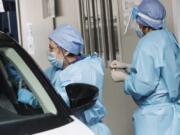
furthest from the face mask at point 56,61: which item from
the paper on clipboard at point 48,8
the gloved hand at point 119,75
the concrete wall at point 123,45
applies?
the paper on clipboard at point 48,8

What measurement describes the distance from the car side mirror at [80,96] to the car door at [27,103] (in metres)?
0.07

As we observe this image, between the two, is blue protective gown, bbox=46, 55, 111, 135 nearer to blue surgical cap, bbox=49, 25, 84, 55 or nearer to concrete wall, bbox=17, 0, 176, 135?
blue surgical cap, bbox=49, 25, 84, 55

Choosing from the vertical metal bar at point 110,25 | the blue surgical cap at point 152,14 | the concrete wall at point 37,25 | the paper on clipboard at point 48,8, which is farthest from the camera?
the concrete wall at point 37,25

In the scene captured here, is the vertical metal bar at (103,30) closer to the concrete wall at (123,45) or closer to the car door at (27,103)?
the concrete wall at (123,45)

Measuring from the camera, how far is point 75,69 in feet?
9.01

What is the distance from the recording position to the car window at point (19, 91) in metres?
2.18

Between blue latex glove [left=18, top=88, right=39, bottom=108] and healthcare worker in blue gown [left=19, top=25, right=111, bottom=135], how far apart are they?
0.30 metres

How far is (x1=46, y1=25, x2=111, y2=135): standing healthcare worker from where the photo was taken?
2740 millimetres

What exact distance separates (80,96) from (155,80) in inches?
39.8

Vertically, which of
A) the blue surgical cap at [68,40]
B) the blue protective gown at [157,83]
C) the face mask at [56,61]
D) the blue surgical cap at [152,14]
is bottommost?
the blue protective gown at [157,83]

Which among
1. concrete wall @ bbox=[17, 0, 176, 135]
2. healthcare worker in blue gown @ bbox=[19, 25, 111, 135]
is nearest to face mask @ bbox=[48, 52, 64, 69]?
healthcare worker in blue gown @ bbox=[19, 25, 111, 135]

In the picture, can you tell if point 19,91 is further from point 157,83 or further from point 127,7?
point 127,7

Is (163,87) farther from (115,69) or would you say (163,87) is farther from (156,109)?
(115,69)

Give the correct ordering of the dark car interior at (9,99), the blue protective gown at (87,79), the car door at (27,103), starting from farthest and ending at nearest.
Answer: the blue protective gown at (87,79), the dark car interior at (9,99), the car door at (27,103)
